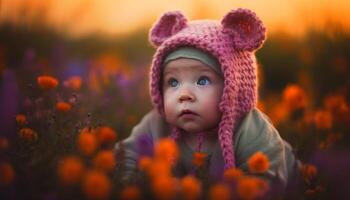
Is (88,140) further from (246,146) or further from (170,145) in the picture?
(246,146)

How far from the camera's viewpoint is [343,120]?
403 cm

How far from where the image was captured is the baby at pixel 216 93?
2.93 m

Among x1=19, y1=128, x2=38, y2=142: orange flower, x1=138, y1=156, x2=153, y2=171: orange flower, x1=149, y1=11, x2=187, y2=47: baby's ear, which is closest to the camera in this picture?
x1=138, y1=156, x2=153, y2=171: orange flower

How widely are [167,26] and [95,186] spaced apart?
152cm

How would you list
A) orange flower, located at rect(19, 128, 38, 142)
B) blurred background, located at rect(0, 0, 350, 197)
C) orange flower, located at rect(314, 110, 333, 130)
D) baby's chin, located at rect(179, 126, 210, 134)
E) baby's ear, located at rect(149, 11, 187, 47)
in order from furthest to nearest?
orange flower, located at rect(314, 110, 333, 130), blurred background, located at rect(0, 0, 350, 197), baby's ear, located at rect(149, 11, 187, 47), baby's chin, located at rect(179, 126, 210, 134), orange flower, located at rect(19, 128, 38, 142)

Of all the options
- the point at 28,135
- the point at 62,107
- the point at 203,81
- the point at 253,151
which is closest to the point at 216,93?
the point at 203,81

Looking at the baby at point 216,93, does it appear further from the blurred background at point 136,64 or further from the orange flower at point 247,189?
the orange flower at point 247,189

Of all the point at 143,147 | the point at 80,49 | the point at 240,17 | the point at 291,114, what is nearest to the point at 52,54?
the point at 80,49

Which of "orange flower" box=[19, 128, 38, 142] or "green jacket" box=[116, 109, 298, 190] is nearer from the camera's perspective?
"orange flower" box=[19, 128, 38, 142]

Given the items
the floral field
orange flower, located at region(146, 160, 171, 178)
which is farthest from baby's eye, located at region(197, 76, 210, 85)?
orange flower, located at region(146, 160, 171, 178)

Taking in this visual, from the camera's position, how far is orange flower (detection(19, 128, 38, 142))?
8.17 ft

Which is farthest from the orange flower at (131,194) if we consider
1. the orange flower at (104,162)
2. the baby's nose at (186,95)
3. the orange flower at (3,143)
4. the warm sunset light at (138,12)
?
the warm sunset light at (138,12)

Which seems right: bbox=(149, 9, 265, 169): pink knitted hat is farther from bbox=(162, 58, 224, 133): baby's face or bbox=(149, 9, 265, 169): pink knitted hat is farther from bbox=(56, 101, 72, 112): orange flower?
bbox=(56, 101, 72, 112): orange flower

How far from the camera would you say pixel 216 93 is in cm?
297
